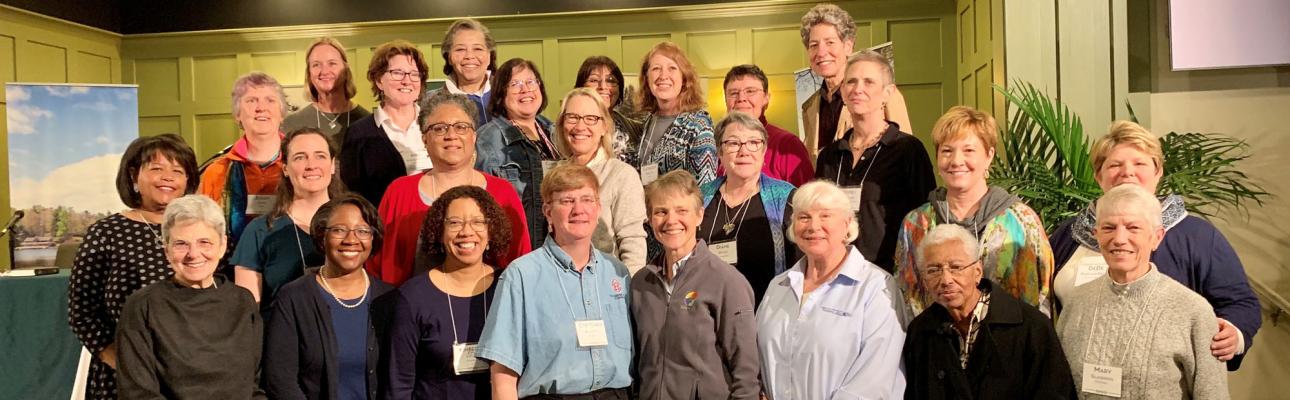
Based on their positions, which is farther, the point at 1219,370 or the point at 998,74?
the point at 998,74

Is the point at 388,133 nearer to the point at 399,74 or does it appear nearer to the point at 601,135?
the point at 399,74

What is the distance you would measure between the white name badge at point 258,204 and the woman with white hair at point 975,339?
234 cm

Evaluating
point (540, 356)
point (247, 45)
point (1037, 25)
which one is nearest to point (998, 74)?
point (1037, 25)

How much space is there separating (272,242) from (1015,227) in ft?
7.84

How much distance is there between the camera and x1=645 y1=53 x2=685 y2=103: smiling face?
4137 mm

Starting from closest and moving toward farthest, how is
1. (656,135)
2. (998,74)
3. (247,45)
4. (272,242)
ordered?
(272,242) → (656,135) → (998,74) → (247,45)

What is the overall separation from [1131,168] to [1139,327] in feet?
2.15

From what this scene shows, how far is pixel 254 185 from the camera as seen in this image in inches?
148

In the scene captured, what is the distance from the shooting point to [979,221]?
10.1 ft

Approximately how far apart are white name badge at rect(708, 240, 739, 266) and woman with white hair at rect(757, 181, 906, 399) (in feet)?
1.12

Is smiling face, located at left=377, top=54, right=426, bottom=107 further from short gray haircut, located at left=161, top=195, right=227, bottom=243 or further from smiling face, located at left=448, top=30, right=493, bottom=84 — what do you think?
short gray haircut, located at left=161, top=195, right=227, bottom=243

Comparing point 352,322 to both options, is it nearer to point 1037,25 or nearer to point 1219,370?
point 1219,370

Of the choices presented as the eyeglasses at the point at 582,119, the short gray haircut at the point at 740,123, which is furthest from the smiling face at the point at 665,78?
the short gray haircut at the point at 740,123

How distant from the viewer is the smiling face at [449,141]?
3.43 meters
